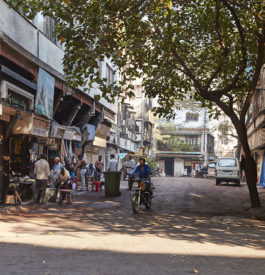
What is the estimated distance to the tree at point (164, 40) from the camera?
11656 mm

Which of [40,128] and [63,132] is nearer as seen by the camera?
[40,128]

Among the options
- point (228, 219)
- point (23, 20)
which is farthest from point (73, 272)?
point (23, 20)

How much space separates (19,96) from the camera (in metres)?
15.1

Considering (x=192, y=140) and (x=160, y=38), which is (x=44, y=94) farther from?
(x=192, y=140)

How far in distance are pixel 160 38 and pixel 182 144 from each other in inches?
2384

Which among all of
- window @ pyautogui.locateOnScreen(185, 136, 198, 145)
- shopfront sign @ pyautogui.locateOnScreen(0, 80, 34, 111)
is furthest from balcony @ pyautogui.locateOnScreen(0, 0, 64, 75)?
window @ pyautogui.locateOnScreen(185, 136, 198, 145)

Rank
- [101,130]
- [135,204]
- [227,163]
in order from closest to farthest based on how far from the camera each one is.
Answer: [135,204], [101,130], [227,163]

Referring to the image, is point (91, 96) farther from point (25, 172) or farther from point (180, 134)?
point (180, 134)

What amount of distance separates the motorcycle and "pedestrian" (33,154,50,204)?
331 cm

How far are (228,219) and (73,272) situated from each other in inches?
307

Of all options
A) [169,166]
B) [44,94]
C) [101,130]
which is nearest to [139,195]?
[44,94]

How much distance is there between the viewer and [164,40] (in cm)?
1183

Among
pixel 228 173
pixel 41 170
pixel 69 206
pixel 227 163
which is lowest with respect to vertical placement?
pixel 69 206

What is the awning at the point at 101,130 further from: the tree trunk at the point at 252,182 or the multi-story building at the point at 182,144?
the multi-story building at the point at 182,144
